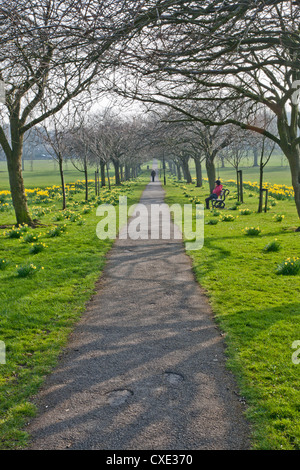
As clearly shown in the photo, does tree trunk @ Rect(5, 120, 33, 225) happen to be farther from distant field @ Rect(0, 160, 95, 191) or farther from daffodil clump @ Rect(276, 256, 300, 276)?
distant field @ Rect(0, 160, 95, 191)

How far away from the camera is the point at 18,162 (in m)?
12.2

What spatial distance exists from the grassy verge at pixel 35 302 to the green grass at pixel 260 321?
1.97m

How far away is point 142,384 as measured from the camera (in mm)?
3525

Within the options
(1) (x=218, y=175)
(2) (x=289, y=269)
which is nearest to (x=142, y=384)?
(2) (x=289, y=269)

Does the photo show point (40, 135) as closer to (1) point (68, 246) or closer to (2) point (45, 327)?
(1) point (68, 246)

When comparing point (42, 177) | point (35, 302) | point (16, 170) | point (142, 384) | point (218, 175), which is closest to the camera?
point (142, 384)

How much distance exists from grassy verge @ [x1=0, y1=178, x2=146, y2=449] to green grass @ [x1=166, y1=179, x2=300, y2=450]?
1.97 meters

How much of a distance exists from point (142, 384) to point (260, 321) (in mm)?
2059

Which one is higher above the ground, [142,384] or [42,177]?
[42,177]

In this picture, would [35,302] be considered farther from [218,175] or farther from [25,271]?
[218,175]

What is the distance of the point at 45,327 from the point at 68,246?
15.7 feet

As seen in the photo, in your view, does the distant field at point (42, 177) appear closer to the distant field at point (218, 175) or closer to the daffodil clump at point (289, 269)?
the distant field at point (218, 175)
